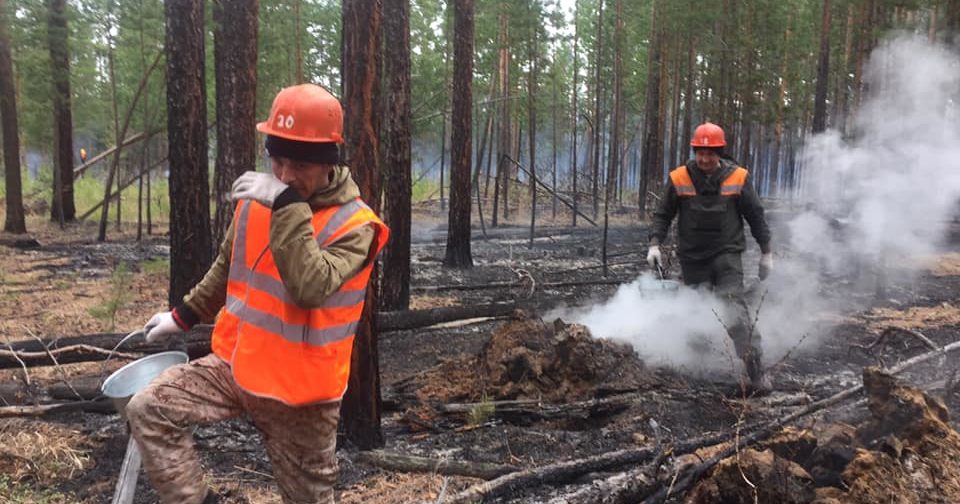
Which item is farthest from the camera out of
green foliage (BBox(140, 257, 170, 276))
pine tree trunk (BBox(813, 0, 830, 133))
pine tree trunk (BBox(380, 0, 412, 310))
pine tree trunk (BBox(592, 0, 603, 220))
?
pine tree trunk (BBox(813, 0, 830, 133))

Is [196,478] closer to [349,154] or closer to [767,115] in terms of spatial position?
[349,154]

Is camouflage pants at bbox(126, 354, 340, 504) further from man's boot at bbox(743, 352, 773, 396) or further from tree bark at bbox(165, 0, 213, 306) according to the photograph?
tree bark at bbox(165, 0, 213, 306)

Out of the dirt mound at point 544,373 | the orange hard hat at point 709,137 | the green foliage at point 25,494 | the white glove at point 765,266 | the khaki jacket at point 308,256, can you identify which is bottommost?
the green foliage at point 25,494

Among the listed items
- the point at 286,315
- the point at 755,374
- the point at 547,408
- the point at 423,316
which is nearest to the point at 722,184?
the point at 755,374

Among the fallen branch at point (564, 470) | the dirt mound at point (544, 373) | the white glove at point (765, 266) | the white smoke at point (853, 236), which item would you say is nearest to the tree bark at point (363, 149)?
the dirt mound at point (544, 373)

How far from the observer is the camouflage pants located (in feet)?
8.06

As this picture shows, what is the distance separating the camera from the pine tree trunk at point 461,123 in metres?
12.1

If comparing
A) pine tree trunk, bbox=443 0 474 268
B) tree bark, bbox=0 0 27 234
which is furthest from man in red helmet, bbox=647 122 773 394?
tree bark, bbox=0 0 27 234

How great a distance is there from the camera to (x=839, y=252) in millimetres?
15367

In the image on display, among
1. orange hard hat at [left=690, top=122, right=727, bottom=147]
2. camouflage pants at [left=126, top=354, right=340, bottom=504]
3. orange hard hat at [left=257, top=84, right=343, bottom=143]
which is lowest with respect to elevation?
camouflage pants at [left=126, top=354, right=340, bottom=504]

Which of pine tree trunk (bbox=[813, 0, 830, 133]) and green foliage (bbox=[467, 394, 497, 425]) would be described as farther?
pine tree trunk (bbox=[813, 0, 830, 133])

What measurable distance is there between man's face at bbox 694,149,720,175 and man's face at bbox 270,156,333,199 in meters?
4.12

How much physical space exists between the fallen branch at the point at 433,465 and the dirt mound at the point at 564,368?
137 centimetres

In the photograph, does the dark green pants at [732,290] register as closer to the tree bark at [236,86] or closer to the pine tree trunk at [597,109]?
the tree bark at [236,86]
